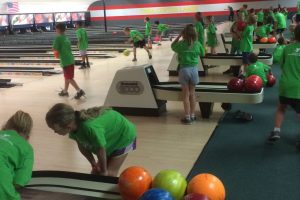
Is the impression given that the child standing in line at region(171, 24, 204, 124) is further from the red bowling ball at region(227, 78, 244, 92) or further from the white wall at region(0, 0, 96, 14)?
the white wall at region(0, 0, 96, 14)

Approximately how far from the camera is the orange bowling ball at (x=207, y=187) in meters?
2.32

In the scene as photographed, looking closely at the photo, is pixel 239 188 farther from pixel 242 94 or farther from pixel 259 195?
pixel 242 94

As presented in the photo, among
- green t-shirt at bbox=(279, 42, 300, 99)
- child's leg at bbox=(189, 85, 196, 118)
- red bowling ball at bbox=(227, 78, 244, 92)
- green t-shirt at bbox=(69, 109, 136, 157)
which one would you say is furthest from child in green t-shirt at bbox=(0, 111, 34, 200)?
red bowling ball at bbox=(227, 78, 244, 92)

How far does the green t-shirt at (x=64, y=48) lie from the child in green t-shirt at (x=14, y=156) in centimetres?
421

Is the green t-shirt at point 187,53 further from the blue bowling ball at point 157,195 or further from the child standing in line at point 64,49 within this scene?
the blue bowling ball at point 157,195

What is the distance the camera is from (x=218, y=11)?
24812 millimetres

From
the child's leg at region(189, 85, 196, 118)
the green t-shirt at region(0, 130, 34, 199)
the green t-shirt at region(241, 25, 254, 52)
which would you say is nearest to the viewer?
the green t-shirt at region(0, 130, 34, 199)

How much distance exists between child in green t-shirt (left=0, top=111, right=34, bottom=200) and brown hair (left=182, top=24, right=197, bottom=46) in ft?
9.25

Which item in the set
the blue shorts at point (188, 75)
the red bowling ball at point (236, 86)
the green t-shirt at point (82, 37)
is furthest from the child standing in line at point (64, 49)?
the green t-shirt at point (82, 37)

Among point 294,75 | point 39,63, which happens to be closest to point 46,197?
point 294,75

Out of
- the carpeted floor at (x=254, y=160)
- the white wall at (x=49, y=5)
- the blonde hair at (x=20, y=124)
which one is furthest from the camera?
the white wall at (x=49, y=5)

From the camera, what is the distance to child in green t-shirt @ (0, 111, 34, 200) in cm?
180

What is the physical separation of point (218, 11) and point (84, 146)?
77.6 ft

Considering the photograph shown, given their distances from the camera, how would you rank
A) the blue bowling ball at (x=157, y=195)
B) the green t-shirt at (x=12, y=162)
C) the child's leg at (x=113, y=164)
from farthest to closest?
the child's leg at (x=113, y=164), the blue bowling ball at (x=157, y=195), the green t-shirt at (x=12, y=162)
